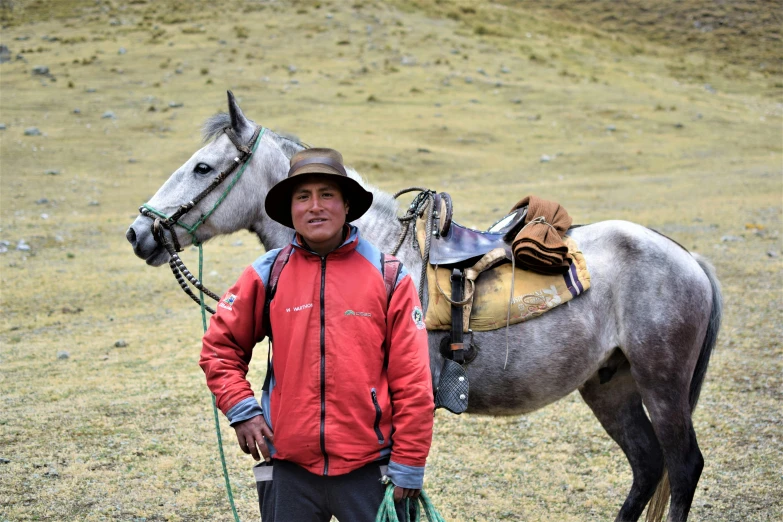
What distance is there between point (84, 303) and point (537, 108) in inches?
734

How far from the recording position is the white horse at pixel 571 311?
3615 mm

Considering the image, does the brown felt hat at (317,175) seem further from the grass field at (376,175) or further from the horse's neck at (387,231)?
the grass field at (376,175)

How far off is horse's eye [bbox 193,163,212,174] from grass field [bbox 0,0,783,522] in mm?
2292

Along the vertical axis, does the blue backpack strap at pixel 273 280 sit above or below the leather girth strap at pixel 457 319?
above

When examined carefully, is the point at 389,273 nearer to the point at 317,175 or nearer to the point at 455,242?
the point at 317,175

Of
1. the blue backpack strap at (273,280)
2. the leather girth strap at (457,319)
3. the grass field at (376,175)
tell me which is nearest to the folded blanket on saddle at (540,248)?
the leather girth strap at (457,319)

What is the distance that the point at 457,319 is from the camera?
3.51 m

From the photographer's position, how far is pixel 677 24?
42594mm

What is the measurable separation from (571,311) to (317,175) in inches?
66.3

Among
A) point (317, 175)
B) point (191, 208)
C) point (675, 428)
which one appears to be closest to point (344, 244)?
point (317, 175)

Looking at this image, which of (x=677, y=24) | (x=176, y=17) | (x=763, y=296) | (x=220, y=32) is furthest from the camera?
(x=677, y=24)

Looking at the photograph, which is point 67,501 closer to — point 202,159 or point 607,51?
point 202,159

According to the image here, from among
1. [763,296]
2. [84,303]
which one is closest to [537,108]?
[763,296]

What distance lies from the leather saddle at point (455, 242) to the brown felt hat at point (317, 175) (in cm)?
92
